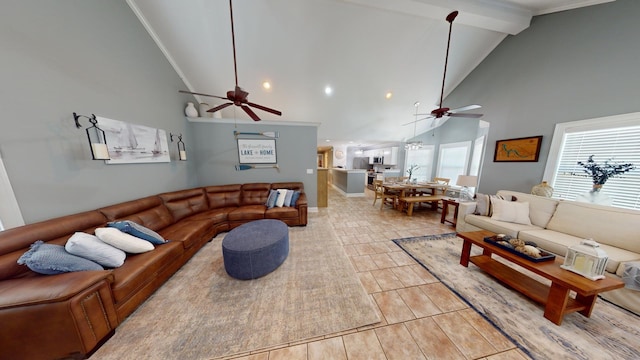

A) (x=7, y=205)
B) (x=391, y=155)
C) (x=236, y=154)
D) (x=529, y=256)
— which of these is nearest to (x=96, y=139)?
(x=7, y=205)

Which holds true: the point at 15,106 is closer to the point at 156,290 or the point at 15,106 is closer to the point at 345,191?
the point at 156,290

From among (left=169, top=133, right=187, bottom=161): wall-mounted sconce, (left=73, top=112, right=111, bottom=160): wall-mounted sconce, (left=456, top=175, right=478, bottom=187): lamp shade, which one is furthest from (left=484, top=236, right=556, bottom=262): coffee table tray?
(left=169, top=133, right=187, bottom=161): wall-mounted sconce

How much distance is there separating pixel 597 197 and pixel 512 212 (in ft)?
3.03

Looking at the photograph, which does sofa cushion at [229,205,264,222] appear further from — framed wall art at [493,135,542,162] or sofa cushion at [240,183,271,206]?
framed wall art at [493,135,542,162]

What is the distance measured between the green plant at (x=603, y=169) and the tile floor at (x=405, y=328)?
282 centimetres

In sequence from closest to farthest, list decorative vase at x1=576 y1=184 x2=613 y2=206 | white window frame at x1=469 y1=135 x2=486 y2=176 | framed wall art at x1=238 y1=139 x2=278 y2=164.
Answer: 1. decorative vase at x1=576 y1=184 x2=613 y2=206
2. framed wall art at x1=238 y1=139 x2=278 y2=164
3. white window frame at x1=469 y1=135 x2=486 y2=176

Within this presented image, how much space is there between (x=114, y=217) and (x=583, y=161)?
6.67 meters

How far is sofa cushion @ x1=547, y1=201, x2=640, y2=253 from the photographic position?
195 cm

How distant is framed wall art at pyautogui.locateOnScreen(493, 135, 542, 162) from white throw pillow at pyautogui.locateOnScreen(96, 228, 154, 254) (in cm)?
599

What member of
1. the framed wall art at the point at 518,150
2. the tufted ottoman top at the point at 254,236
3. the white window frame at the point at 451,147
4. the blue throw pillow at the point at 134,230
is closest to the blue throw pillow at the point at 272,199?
the tufted ottoman top at the point at 254,236

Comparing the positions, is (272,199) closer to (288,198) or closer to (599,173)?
(288,198)

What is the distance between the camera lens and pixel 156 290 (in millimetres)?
1857

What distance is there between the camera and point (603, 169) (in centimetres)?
239

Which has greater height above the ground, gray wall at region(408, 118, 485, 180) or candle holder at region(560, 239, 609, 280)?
gray wall at region(408, 118, 485, 180)
